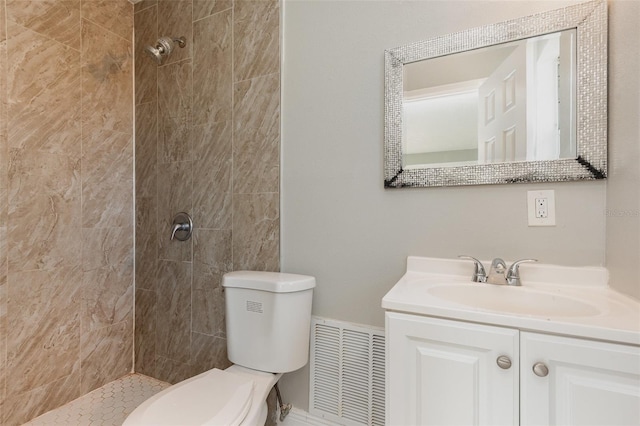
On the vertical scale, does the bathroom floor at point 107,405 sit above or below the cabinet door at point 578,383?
below

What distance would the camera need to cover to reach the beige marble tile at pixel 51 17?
150cm

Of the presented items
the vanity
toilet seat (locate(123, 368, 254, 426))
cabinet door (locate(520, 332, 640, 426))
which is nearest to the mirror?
the vanity

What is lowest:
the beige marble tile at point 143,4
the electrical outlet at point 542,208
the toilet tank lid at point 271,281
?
the toilet tank lid at point 271,281

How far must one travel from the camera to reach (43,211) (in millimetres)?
1601

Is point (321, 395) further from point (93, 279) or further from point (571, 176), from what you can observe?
point (93, 279)

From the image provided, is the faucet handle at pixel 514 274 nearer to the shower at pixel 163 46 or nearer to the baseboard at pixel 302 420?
the baseboard at pixel 302 420

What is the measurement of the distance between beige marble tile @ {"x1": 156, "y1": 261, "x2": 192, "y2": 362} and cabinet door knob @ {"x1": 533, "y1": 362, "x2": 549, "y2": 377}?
63.3 inches

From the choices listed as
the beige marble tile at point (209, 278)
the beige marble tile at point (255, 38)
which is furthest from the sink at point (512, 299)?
the beige marble tile at point (255, 38)

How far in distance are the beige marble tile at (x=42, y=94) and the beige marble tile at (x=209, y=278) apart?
851mm

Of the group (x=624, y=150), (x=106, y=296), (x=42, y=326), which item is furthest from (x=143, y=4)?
(x=624, y=150)

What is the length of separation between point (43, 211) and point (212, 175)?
84cm

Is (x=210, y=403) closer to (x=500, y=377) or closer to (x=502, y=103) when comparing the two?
(x=500, y=377)

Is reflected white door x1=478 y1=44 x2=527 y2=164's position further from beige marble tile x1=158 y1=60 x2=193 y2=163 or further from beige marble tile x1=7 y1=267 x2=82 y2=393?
beige marble tile x1=7 y1=267 x2=82 y2=393

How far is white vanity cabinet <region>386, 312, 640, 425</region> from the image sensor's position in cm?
66
